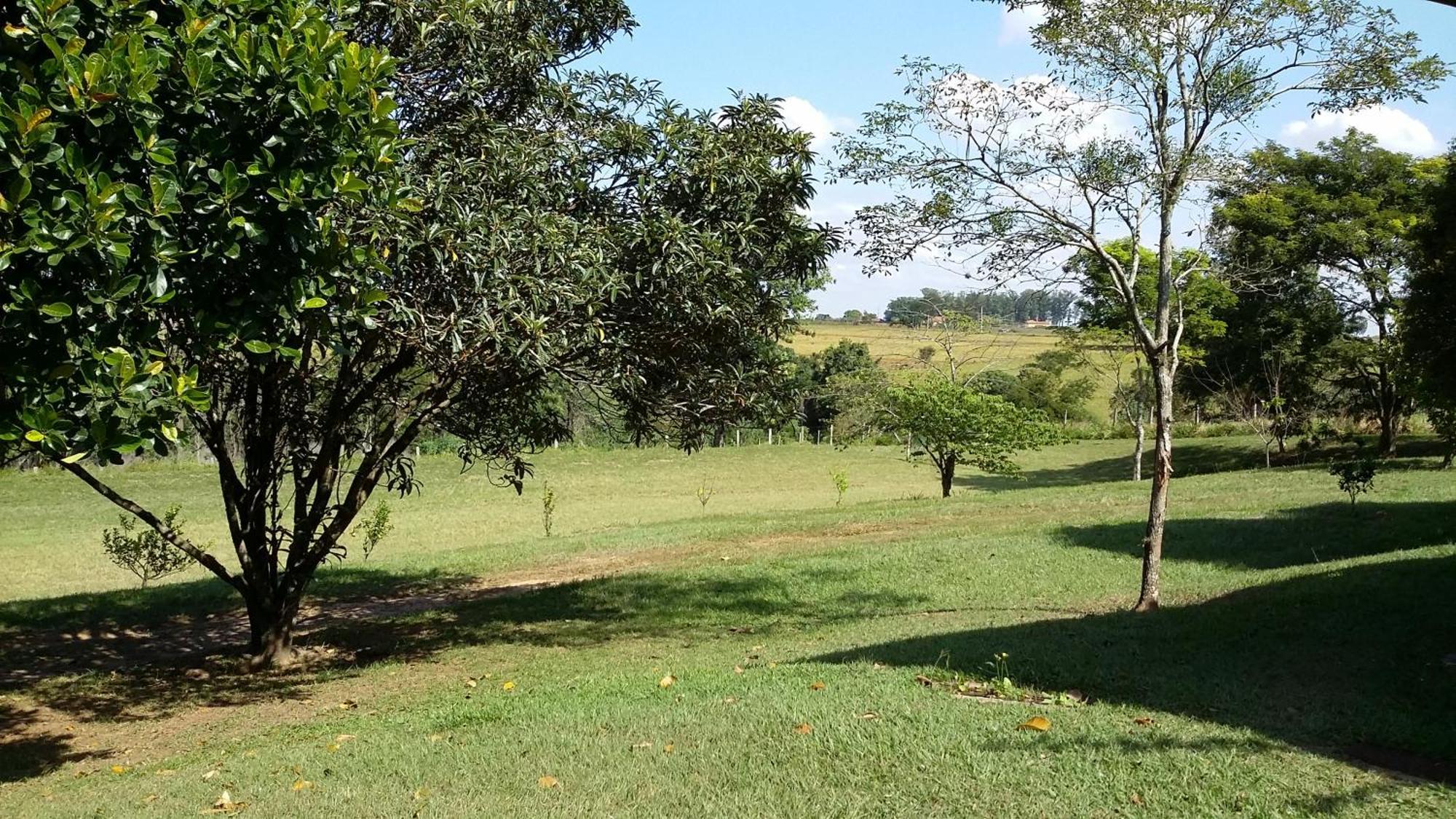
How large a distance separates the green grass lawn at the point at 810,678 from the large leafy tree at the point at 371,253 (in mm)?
2057

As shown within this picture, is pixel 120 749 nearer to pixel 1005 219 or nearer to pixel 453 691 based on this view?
pixel 453 691

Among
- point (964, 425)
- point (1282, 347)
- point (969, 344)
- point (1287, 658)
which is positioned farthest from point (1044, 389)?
point (1287, 658)

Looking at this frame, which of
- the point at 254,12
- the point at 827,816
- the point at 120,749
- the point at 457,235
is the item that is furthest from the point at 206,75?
the point at 120,749

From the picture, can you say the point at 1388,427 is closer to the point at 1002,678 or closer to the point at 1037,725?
the point at 1002,678

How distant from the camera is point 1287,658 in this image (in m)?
7.47

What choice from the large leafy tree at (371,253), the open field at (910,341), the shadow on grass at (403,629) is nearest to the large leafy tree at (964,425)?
the open field at (910,341)

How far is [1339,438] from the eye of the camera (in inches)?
1344

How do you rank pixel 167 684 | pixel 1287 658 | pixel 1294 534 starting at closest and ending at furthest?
pixel 1287 658 → pixel 167 684 → pixel 1294 534

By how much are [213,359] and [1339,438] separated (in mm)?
35385

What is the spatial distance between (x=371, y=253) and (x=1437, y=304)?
52.4 ft

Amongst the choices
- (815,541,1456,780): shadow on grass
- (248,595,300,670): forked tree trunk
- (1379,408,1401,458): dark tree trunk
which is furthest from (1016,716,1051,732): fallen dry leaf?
(1379,408,1401,458): dark tree trunk

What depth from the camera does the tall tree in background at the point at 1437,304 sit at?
15.0 metres

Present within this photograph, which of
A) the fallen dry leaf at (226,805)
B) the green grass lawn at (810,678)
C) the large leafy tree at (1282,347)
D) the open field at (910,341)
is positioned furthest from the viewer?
the open field at (910,341)

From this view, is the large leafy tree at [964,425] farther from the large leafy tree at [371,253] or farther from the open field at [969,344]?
the large leafy tree at [371,253]
